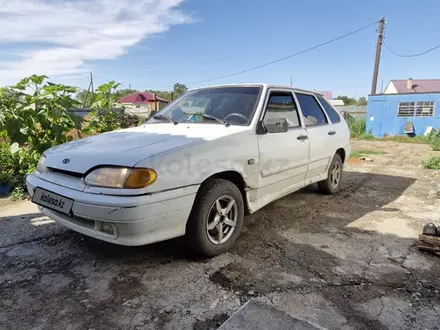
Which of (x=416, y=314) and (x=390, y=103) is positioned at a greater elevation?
(x=390, y=103)

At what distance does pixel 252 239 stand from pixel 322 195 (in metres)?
2.11

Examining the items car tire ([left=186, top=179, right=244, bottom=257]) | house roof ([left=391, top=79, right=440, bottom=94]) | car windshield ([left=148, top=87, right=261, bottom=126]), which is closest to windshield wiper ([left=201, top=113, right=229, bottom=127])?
car windshield ([left=148, top=87, right=261, bottom=126])

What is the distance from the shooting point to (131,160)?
2330 millimetres

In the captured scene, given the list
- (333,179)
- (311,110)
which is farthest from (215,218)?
(333,179)

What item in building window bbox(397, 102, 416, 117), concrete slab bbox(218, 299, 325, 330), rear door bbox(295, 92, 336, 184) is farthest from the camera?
building window bbox(397, 102, 416, 117)

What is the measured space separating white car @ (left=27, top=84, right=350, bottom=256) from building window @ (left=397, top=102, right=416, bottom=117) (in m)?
16.3

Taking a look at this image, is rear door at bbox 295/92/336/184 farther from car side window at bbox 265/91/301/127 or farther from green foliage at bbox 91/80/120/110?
green foliage at bbox 91/80/120/110

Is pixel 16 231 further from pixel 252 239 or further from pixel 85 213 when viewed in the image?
pixel 252 239

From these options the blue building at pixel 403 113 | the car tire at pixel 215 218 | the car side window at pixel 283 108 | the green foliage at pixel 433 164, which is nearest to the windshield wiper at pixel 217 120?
the car side window at pixel 283 108

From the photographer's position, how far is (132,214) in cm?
224

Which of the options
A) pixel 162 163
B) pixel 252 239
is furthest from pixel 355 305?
pixel 162 163

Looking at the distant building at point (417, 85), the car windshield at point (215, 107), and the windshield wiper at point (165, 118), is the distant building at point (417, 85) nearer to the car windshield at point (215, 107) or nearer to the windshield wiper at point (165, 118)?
the car windshield at point (215, 107)

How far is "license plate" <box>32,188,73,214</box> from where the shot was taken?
242cm

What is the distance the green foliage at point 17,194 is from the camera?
192 inches
